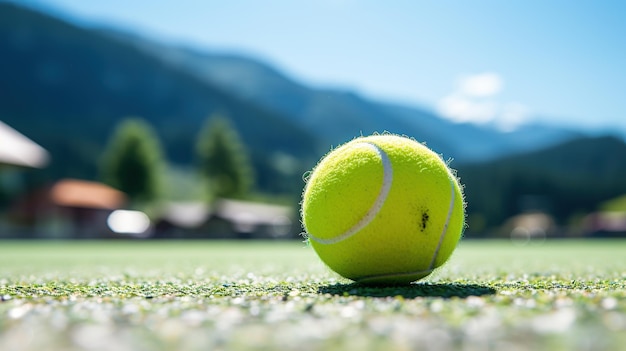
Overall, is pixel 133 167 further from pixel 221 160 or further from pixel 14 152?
pixel 14 152

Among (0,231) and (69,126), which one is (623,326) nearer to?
(0,231)

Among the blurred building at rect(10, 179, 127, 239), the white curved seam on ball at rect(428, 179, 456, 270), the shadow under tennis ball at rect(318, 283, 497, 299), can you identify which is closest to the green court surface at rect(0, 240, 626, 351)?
the shadow under tennis ball at rect(318, 283, 497, 299)

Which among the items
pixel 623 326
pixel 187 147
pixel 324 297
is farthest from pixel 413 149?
pixel 187 147

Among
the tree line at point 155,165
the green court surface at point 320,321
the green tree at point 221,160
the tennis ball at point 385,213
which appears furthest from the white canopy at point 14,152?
the green tree at point 221,160

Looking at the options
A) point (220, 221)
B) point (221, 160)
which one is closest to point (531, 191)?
point (220, 221)

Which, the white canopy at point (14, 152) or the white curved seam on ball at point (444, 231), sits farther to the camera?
the white canopy at point (14, 152)

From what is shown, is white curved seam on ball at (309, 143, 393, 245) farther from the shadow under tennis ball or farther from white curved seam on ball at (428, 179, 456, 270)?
white curved seam on ball at (428, 179, 456, 270)

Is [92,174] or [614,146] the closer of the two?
[92,174]

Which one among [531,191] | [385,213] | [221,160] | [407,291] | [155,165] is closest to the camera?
[407,291]

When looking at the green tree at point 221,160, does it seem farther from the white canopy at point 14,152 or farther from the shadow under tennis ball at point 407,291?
the shadow under tennis ball at point 407,291
